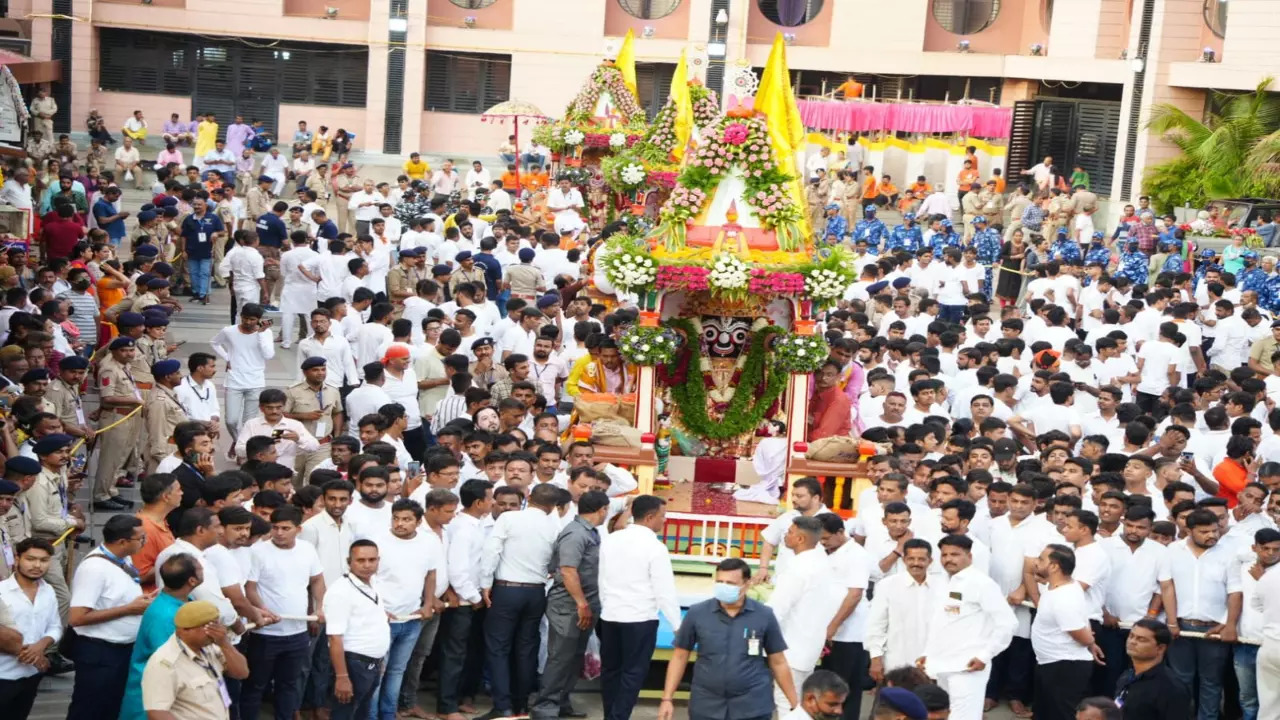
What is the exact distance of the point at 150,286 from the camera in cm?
1680

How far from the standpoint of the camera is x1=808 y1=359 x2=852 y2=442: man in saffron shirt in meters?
13.7

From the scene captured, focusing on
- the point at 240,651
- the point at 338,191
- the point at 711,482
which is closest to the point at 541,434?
the point at 711,482

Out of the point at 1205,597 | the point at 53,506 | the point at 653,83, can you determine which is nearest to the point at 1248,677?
the point at 1205,597

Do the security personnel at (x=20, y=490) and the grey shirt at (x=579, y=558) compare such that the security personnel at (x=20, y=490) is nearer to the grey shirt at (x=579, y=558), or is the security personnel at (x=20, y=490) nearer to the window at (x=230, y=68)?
the grey shirt at (x=579, y=558)

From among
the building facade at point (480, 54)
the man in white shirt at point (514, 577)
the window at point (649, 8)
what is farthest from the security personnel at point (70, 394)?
the window at point (649, 8)

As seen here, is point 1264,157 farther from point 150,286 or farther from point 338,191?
point 150,286

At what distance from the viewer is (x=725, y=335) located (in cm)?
1407

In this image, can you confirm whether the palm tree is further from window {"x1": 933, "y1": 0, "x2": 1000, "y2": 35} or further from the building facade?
window {"x1": 933, "y1": 0, "x2": 1000, "y2": 35}

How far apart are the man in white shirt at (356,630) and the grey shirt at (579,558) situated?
1264mm

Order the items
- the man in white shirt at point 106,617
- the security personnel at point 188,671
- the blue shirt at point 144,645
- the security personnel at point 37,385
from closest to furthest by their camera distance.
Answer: the security personnel at point 188,671, the blue shirt at point 144,645, the man in white shirt at point 106,617, the security personnel at point 37,385

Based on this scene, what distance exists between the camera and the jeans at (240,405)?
15.0 metres

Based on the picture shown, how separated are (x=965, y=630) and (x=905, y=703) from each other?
236cm

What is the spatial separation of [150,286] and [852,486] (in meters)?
7.64

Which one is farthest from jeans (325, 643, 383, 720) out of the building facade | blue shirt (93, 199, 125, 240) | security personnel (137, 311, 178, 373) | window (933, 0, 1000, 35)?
window (933, 0, 1000, 35)
